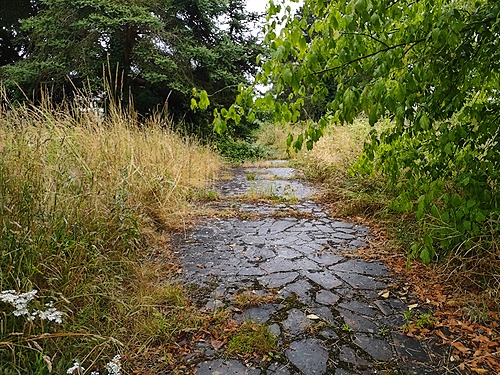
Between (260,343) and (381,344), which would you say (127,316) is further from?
(381,344)

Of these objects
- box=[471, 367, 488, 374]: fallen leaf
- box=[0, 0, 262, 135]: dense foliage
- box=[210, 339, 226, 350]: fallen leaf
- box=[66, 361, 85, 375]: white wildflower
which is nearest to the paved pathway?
box=[210, 339, 226, 350]: fallen leaf

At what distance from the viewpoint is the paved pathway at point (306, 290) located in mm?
1730

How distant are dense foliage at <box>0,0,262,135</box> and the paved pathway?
11.6 feet

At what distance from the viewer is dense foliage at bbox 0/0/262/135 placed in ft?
22.0

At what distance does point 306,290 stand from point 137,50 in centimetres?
631

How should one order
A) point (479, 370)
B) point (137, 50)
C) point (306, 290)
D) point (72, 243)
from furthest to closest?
point (137, 50), point (306, 290), point (72, 243), point (479, 370)

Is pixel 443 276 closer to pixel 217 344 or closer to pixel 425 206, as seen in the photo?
pixel 425 206

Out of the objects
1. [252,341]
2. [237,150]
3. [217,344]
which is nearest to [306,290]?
[252,341]

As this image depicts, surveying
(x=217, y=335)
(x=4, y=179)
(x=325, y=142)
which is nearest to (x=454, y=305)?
(x=217, y=335)

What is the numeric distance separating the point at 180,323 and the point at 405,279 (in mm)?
1704

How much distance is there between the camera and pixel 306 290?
8.13 feet

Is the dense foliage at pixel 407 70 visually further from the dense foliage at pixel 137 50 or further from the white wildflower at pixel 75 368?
the dense foliage at pixel 137 50

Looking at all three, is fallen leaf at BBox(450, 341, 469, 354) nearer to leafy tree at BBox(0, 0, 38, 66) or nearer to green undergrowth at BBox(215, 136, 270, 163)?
green undergrowth at BBox(215, 136, 270, 163)

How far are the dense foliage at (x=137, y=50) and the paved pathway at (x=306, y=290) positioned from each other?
3.54m
